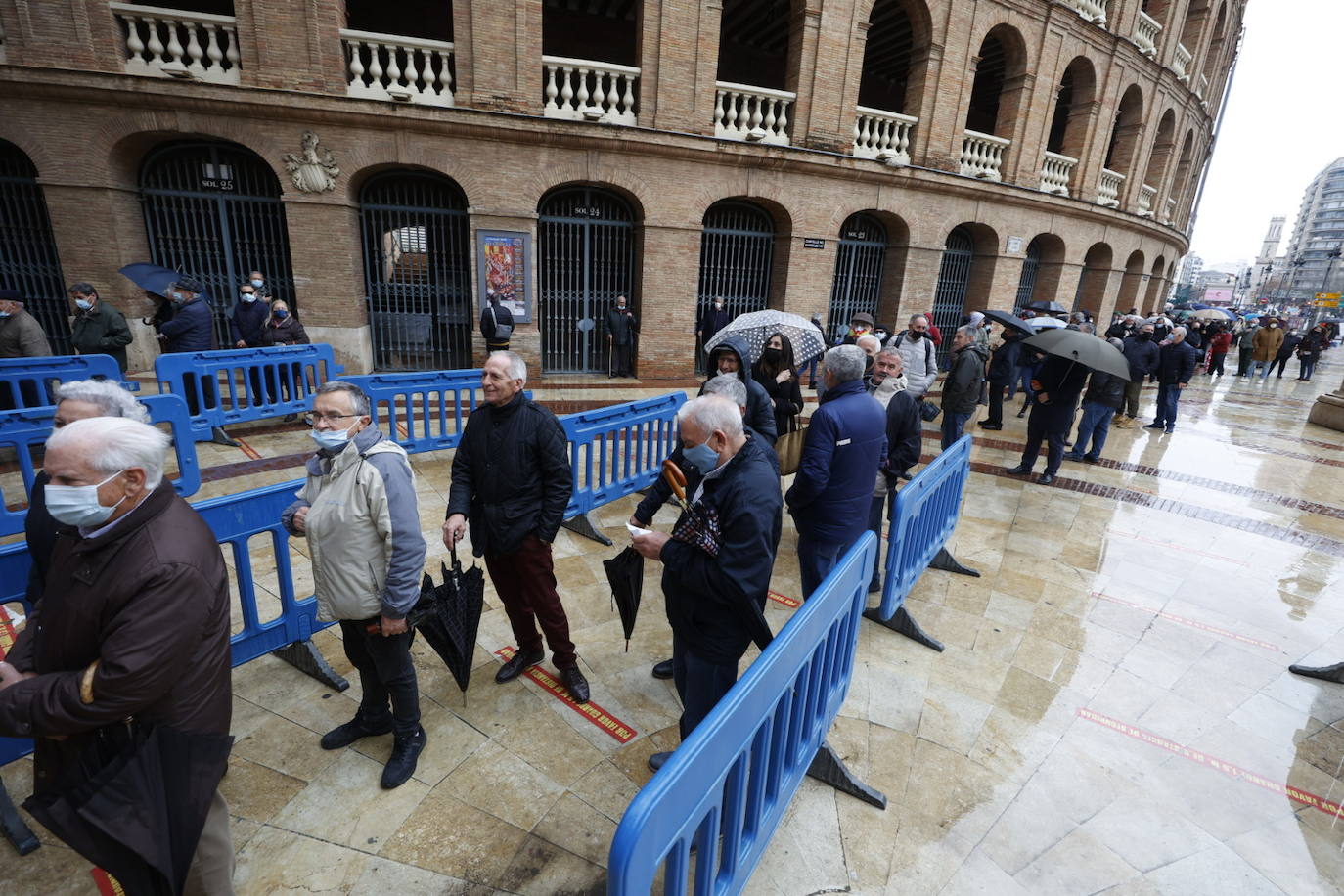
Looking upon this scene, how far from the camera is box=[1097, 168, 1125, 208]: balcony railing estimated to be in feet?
59.3

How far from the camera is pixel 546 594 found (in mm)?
3438

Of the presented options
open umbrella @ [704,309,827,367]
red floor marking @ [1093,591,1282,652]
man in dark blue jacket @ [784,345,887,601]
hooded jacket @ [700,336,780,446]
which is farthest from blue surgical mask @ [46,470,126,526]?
red floor marking @ [1093,591,1282,652]

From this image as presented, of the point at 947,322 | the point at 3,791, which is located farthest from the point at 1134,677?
the point at 947,322

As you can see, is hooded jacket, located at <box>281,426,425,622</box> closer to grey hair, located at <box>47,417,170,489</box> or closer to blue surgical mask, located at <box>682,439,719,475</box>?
grey hair, located at <box>47,417,170,489</box>

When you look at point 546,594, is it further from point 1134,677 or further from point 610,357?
point 610,357

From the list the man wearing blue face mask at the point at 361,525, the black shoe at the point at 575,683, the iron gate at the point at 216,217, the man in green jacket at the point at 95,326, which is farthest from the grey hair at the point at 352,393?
the iron gate at the point at 216,217

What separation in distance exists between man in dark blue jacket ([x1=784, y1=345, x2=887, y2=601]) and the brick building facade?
31.3ft

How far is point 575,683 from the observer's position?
11.5ft

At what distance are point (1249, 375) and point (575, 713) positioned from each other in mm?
26575

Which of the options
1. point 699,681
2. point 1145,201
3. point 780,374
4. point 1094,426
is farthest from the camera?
point 1145,201

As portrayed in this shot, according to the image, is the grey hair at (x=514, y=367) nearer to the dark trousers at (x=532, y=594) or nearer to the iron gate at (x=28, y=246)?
the dark trousers at (x=532, y=594)

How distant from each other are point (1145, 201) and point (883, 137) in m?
13.0

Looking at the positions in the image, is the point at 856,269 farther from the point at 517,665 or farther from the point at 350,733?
the point at 350,733

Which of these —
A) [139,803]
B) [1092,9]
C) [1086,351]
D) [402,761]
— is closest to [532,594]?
[402,761]
